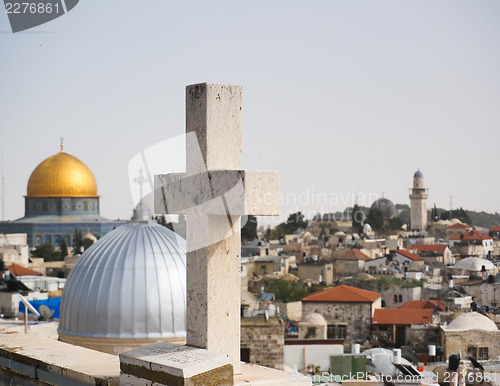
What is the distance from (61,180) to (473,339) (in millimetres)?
32254

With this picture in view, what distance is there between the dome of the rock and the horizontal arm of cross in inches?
193

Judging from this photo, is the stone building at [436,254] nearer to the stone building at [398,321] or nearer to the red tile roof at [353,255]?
the red tile roof at [353,255]

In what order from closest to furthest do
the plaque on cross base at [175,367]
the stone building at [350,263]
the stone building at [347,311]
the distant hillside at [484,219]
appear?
1. the plaque on cross base at [175,367]
2. the stone building at [347,311]
3. the stone building at [350,263]
4. the distant hillside at [484,219]

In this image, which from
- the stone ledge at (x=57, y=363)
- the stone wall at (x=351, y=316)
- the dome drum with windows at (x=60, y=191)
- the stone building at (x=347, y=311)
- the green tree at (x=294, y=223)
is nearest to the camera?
the stone ledge at (x=57, y=363)

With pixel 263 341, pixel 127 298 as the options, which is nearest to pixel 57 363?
pixel 127 298

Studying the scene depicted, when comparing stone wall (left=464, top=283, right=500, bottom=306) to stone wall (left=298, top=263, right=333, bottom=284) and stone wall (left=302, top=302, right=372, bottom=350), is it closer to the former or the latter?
stone wall (left=302, top=302, right=372, bottom=350)

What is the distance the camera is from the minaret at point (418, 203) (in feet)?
186

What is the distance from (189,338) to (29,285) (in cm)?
2234

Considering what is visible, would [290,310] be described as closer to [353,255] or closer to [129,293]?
[353,255]

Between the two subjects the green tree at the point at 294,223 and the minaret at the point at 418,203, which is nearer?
the minaret at the point at 418,203

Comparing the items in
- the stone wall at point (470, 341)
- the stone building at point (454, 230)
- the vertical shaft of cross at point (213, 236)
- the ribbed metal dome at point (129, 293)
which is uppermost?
the vertical shaft of cross at point (213, 236)

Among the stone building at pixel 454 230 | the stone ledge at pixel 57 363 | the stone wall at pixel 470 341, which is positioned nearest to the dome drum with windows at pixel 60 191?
the stone building at pixel 454 230

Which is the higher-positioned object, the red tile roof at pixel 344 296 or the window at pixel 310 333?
the red tile roof at pixel 344 296

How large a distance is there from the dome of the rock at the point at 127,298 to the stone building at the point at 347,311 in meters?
12.9
